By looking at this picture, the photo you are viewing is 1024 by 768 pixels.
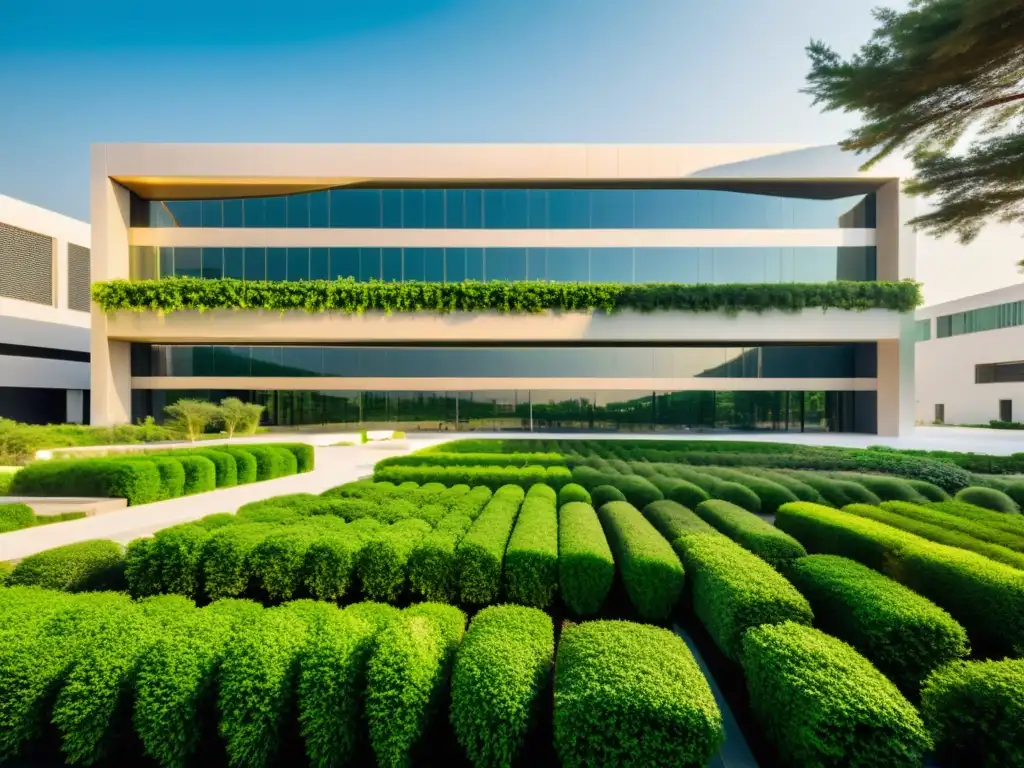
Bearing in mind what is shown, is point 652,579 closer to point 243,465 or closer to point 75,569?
point 75,569

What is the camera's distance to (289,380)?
29.7 meters

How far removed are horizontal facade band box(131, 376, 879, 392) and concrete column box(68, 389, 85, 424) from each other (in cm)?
831

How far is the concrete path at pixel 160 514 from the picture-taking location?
316 inches

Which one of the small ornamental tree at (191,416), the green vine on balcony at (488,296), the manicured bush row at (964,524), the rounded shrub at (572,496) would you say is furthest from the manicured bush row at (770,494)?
the small ornamental tree at (191,416)

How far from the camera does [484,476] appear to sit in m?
10.7

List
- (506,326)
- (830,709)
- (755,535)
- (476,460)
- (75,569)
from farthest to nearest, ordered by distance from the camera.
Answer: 1. (506,326)
2. (476,460)
3. (755,535)
4. (75,569)
5. (830,709)

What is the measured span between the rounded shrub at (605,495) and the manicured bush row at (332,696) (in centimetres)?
596

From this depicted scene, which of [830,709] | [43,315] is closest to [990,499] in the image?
[830,709]

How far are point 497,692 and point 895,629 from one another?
3.30 metres

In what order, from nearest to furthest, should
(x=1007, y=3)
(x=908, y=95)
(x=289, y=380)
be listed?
(x=1007, y=3)
(x=908, y=95)
(x=289, y=380)

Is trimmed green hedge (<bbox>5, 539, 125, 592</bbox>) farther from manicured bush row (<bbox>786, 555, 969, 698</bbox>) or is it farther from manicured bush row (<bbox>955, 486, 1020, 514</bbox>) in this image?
manicured bush row (<bbox>955, 486, 1020, 514</bbox>)

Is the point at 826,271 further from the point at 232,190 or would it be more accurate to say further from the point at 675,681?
the point at 232,190

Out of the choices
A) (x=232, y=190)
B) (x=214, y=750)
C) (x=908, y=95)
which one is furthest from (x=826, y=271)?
(x=232, y=190)

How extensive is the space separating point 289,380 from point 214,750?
28690 mm
